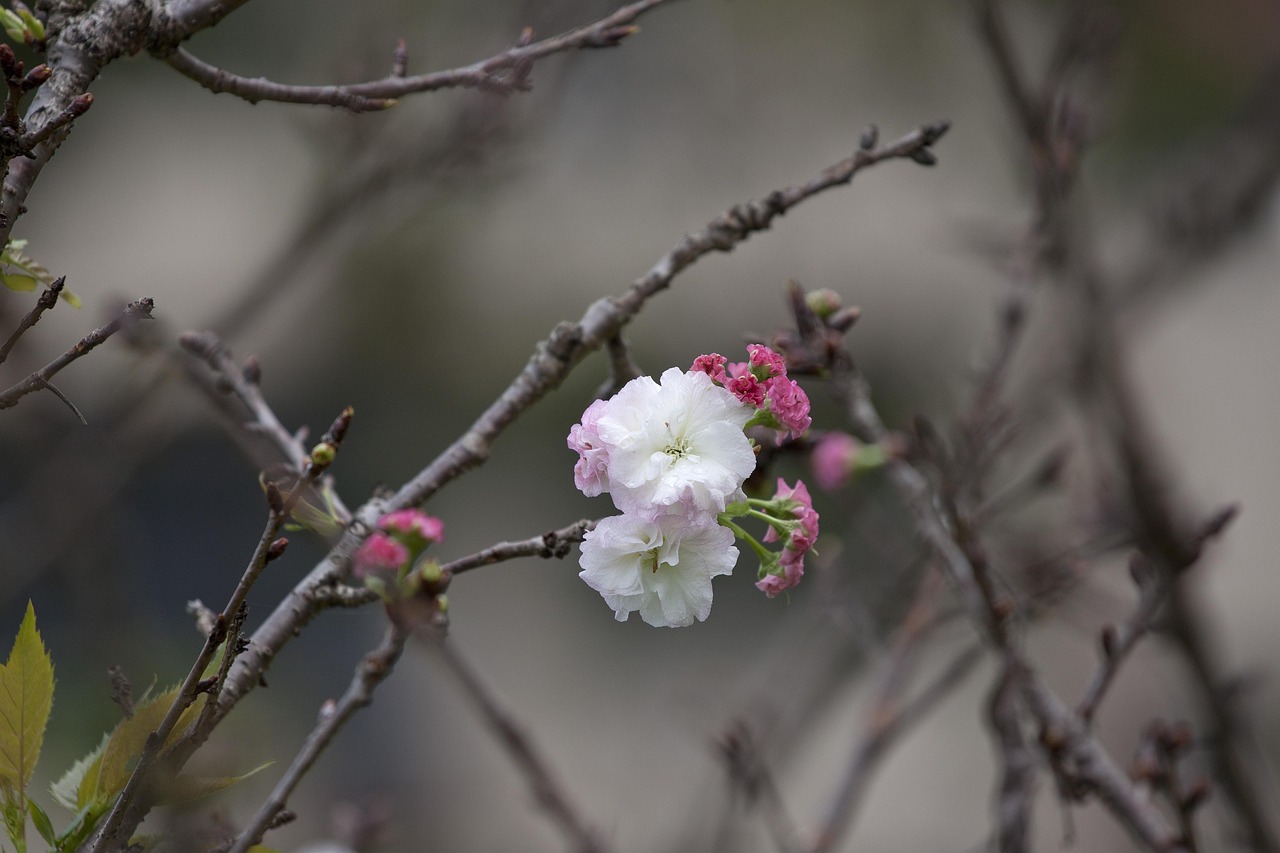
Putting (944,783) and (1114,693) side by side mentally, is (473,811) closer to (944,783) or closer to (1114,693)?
(944,783)

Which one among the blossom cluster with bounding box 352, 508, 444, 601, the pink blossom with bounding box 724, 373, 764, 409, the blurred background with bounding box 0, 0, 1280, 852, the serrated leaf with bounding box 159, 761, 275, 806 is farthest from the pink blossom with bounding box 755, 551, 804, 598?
the blurred background with bounding box 0, 0, 1280, 852

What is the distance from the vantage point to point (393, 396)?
350 centimetres

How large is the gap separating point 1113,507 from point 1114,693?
6.88ft

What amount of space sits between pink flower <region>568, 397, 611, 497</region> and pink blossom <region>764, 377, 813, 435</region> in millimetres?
112

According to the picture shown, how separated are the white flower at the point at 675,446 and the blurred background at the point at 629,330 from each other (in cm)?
172

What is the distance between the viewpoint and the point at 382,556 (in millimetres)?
527

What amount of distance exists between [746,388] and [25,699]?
49 centimetres

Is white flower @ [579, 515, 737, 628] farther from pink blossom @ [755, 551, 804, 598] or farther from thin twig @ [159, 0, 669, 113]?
thin twig @ [159, 0, 669, 113]

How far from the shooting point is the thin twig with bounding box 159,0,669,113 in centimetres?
81

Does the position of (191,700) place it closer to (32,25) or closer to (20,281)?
(20,281)

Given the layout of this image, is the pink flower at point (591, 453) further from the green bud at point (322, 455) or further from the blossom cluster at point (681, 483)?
the green bud at point (322, 455)

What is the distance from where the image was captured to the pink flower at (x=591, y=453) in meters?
0.64

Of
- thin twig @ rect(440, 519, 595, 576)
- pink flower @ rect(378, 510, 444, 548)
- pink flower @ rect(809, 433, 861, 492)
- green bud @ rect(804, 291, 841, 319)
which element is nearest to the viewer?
pink flower @ rect(378, 510, 444, 548)

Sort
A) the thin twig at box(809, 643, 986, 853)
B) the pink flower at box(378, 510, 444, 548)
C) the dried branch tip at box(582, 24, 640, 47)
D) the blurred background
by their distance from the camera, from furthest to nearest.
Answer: the blurred background < the thin twig at box(809, 643, 986, 853) < the dried branch tip at box(582, 24, 640, 47) < the pink flower at box(378, 510, 444, 548)
